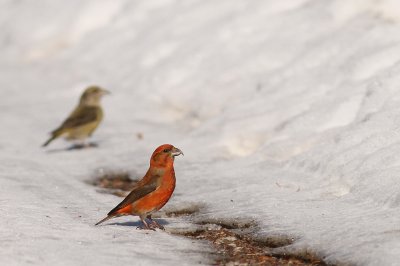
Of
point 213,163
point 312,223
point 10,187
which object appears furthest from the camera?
point 213,163

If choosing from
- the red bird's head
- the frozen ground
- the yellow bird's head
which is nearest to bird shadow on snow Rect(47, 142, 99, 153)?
the frozen ground

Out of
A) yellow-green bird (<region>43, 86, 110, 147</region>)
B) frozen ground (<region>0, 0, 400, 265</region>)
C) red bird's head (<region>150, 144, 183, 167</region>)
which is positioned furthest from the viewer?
yellow-green bird (<region>43, 86, 110, 147</region>)

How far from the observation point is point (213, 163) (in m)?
11.9

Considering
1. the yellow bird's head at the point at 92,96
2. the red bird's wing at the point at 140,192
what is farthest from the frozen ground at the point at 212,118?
the yellow bird's head at the point at 92,96

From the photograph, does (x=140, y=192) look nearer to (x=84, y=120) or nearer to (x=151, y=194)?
(x=151, y=194)

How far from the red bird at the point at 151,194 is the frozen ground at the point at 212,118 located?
213 mm

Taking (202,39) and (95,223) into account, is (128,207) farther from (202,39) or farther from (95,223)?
(202,39)

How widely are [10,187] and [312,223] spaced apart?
3.96 meters

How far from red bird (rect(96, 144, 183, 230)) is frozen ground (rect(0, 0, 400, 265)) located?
21cm

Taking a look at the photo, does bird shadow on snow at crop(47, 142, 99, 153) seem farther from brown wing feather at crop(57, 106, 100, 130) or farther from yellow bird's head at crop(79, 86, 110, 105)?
yellow bird's head at crop(79, 86, 110, 105)

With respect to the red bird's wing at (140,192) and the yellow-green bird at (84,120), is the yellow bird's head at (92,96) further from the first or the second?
the red bird's wing at (140,192)

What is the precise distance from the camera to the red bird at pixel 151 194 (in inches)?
340

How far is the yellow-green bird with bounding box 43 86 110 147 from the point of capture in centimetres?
1453

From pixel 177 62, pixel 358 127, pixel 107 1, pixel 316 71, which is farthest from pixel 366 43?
pixel 107 1
